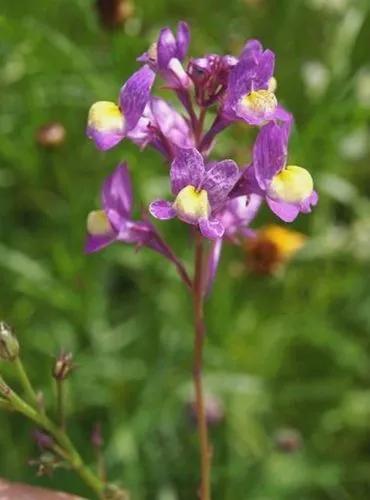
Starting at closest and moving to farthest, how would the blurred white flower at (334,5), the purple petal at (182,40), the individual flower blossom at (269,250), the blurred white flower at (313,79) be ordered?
the purple petal at (182,40), the individual flower blossom at (269,250), the blurred white flower at (313,79), the blurred white flower at (334,5)

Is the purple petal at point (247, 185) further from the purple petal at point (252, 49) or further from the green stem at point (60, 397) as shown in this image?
the green stem at point (60, 397)

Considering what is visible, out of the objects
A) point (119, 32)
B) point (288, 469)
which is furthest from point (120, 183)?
point (288, 469)

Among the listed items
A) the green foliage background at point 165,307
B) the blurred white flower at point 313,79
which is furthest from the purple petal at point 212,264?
the blurred white flower at point 313,79

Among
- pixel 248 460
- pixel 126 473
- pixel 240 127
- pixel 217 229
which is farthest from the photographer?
pixel 240 127

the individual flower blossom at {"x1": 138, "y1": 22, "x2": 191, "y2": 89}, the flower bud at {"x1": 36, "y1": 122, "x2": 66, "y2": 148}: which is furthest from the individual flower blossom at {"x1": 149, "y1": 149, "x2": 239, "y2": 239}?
the flower bud at {"x1": 36, "y1": 122, "x2": 66, "y2": 148}

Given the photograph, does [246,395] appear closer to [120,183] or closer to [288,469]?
[288,469]
